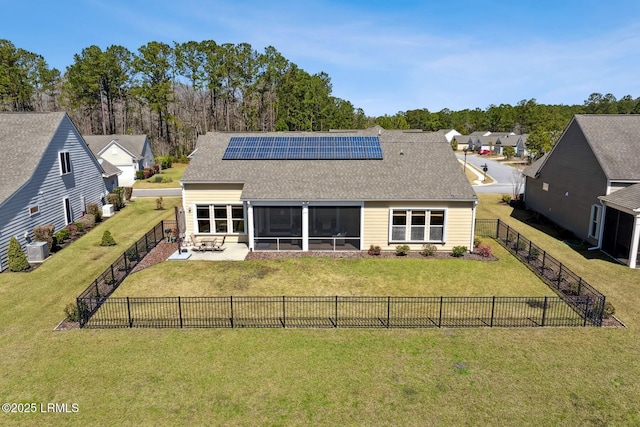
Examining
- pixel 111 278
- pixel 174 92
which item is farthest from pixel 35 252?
pixel 174 92

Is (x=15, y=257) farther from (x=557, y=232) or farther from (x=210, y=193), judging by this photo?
(x=557, y=232)

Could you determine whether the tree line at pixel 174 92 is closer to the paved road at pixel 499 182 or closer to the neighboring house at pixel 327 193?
the paved road at pixel 499 182

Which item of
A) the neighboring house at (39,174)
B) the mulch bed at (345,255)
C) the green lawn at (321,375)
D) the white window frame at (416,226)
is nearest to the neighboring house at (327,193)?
the white window frame at (416,226)

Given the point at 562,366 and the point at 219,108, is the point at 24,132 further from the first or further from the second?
the point at 219,108

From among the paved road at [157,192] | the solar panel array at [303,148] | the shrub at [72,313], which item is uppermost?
the solar panel array at [303,148]

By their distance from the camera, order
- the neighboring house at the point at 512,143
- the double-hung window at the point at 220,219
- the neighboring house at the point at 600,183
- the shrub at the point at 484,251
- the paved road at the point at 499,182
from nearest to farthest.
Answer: the neighboring house at the point at 600,183
the shrub at the point at 484,251
the double-hung window at the point at 220,219
the paved road at the point at 499,182
the neighboring house at the point at 512,143

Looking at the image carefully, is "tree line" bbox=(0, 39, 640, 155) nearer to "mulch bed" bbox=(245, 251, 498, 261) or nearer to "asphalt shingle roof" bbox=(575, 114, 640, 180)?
"asphalt shingle roof" bbox=(575, 114, 640, 180)

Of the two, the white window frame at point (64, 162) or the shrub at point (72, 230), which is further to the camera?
the white window frame at point (64, 162)
